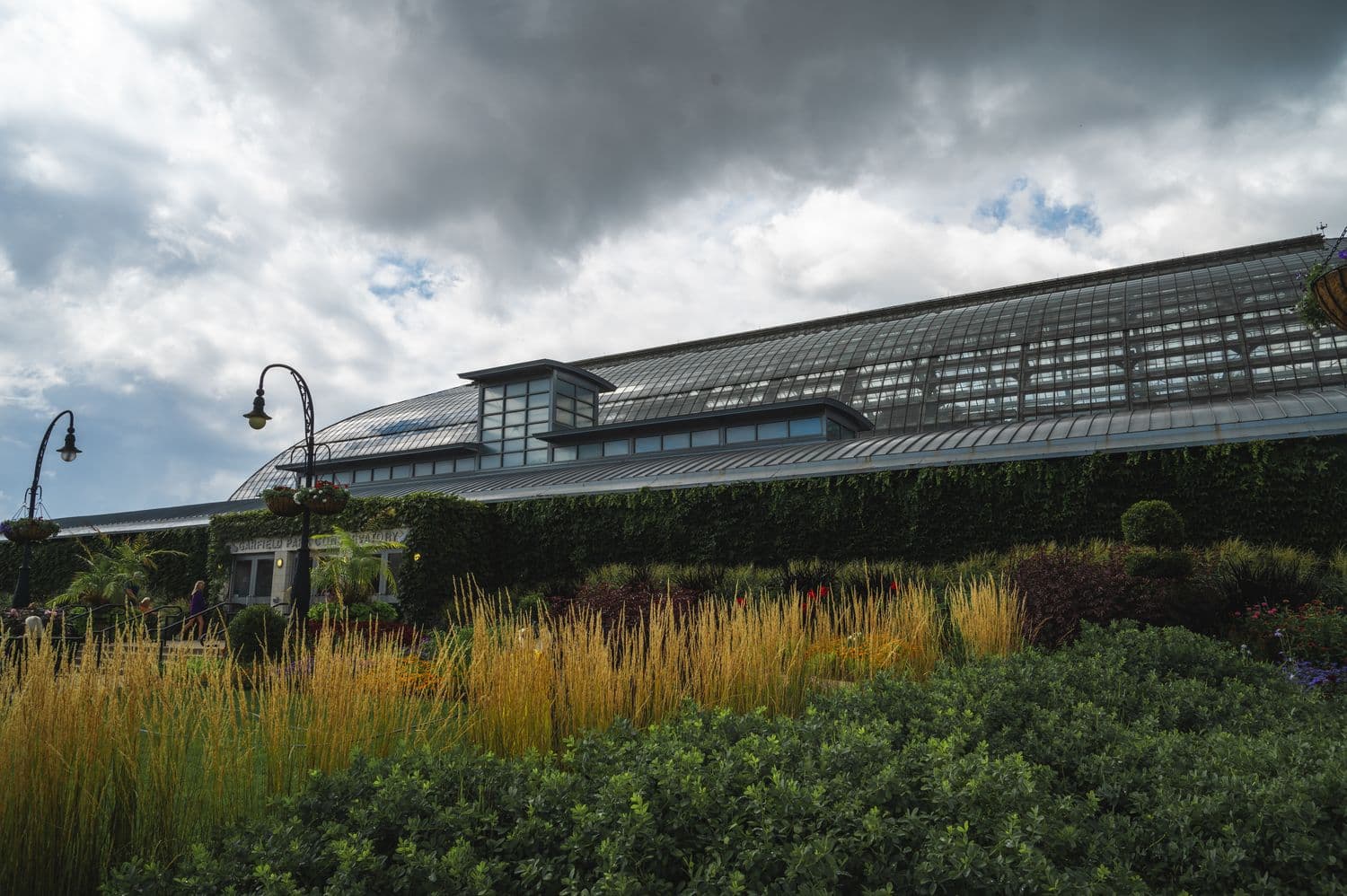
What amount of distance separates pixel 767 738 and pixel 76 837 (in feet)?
9.52

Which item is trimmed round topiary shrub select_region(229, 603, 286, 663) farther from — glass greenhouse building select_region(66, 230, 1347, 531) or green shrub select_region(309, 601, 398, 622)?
glass greenhouse building select_region(66, 230, 1347, 531)

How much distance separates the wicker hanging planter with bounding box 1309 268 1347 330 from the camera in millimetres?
5309

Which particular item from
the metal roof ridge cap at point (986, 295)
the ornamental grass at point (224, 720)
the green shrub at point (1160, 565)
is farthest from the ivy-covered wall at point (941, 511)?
the metal roof ridge cap at point (986, 295)

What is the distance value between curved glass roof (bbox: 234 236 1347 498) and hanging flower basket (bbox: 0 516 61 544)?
12473 millimetres

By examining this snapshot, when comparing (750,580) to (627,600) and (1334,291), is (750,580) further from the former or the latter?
(1334,291)

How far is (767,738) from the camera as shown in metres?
3.54

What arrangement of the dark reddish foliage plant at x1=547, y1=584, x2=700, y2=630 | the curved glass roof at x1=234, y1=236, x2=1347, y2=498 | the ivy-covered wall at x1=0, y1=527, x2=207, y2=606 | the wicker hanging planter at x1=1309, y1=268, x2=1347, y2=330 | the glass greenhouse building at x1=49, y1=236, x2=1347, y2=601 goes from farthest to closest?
the ivy-covered wall at x1=0, y1=527, x2=207, y2=606 < the curved glass roof at x1=234, y1=236, x2=1347, y2=498 < the glass greenhouse building at x1=49, y1=236, x2=1347, y2=601 < the dark reddish foliage plant at x1=547, y1=584, x2=700, y2=630 < the wicker hanging planter at x1=1309, y1=268, x2=1347, y2=330

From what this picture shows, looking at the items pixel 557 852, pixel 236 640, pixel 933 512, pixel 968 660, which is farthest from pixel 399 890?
pixel 933 512

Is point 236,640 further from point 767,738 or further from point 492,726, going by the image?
point 767,738

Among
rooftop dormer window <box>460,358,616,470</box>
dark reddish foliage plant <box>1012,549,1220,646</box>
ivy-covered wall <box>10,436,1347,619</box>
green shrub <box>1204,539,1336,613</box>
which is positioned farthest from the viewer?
rooftop dormer window <box>460,358,616,470</box>

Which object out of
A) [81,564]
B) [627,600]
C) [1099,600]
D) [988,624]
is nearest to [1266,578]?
[1099,600]

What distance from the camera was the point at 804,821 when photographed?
280cm

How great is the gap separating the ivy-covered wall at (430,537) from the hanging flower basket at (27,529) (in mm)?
5210

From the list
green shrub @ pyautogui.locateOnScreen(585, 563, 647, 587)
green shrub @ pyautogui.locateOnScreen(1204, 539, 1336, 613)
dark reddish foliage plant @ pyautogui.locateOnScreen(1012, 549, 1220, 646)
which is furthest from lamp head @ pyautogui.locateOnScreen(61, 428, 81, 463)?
green shrub @ pyautogui.locateOnScreen(1204, 539, 1336, 613)
